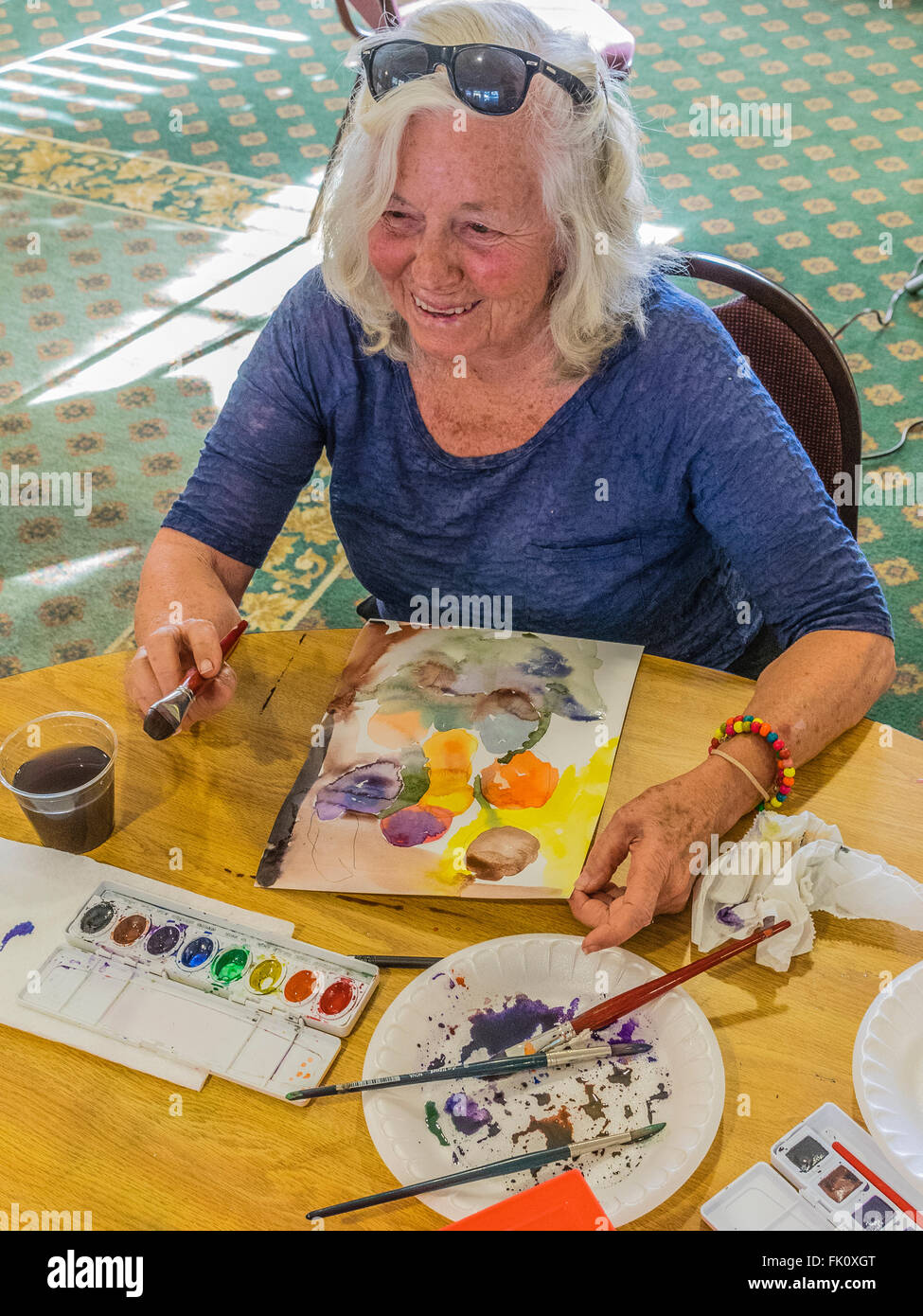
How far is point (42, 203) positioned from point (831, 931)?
371 cm

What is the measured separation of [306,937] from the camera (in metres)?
0.99

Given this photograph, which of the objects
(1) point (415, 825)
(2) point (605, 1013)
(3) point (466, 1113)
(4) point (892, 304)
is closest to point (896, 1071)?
(2) point (605, 1013)

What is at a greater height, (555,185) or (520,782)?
(555,185)

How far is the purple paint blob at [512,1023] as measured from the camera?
91 cm

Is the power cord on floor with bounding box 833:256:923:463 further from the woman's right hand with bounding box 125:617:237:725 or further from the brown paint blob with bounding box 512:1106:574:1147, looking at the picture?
the brown paint blob with bounding box 512:1106:574:1147

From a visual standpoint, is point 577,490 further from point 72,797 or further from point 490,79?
point 72,797

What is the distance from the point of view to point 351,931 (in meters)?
0.98

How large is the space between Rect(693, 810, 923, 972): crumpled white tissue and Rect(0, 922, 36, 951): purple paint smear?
0.58 metres

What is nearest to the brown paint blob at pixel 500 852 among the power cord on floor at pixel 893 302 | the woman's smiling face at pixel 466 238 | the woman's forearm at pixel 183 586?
the woman's forearm at pixel 183 586

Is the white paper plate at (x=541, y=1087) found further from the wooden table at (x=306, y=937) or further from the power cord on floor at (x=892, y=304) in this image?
the power cord on floor at (x=892, y=304)

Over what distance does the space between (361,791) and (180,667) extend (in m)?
0.23

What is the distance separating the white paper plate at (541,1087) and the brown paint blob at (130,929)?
9.2 inches

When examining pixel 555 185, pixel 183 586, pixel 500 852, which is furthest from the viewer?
pixel 183 586

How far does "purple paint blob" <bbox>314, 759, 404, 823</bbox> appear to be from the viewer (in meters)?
1.09
